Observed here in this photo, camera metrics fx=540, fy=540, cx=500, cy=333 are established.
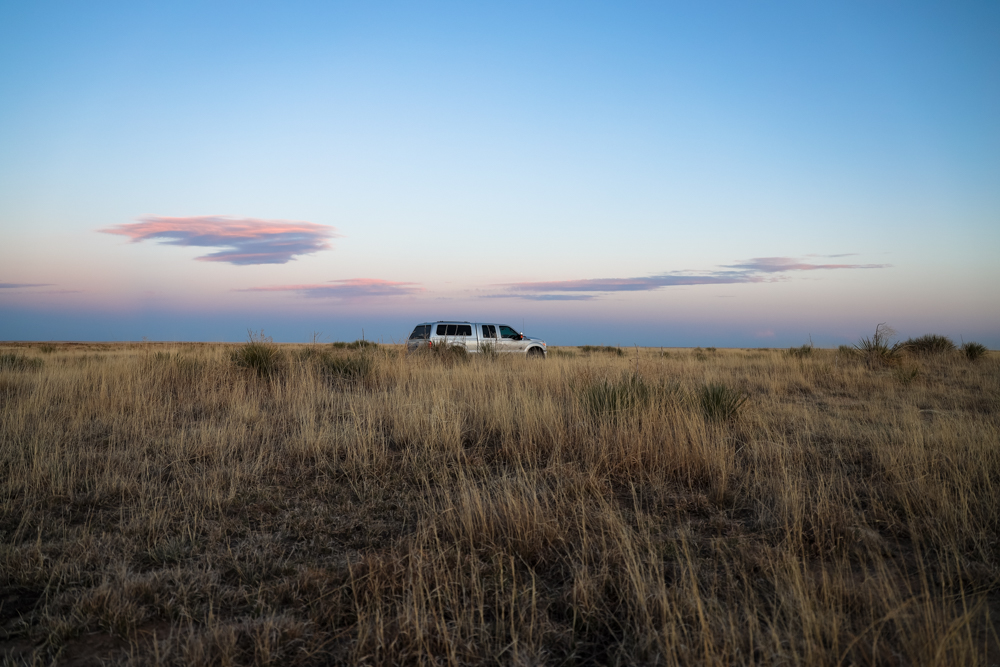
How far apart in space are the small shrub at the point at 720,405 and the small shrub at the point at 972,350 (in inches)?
715

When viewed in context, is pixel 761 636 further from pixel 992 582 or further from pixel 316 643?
pixel 316 643

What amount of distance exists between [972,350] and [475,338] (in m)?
18.4

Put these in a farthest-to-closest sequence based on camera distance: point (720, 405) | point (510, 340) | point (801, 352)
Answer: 1. point (801, 352)
2. point (510, 340)
3. point (720, 405)

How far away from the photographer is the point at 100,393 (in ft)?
25.8


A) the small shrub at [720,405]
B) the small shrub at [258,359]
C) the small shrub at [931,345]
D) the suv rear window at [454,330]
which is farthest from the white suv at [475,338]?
the small shrub at [931,345]

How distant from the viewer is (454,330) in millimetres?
18438

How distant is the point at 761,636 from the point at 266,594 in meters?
2.57

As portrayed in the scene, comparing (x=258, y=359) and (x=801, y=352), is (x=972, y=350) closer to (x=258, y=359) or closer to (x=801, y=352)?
(x=801, y=352)

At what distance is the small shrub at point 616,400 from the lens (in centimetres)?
653

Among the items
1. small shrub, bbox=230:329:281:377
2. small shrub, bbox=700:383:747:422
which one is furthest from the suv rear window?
small shrub, bbox=700:383:747:422

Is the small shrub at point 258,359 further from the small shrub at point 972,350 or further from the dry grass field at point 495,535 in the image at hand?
the small shrub at point 972,350

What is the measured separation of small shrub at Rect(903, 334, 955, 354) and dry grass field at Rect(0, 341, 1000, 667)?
16.9m

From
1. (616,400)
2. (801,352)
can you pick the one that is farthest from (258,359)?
(801,352)

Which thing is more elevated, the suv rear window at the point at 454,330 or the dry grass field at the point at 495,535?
the suv rear window at the point at 454,330
